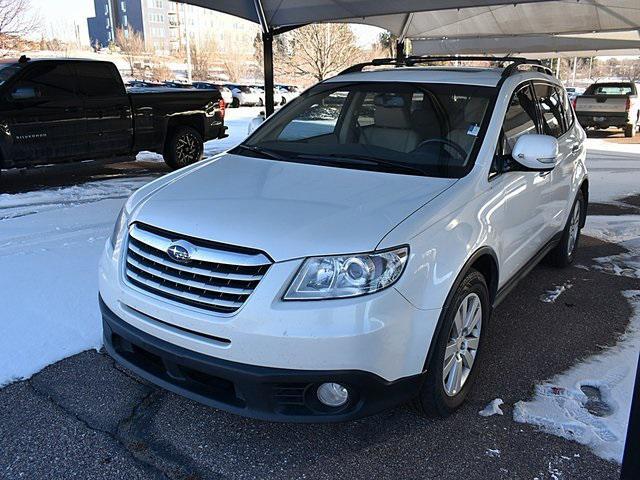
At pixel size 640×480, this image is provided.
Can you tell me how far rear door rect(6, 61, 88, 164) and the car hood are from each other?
5.74m

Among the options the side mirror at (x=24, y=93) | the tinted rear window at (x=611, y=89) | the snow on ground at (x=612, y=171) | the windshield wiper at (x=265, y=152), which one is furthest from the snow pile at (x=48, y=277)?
the tinted rear window at (x=611, y=89)

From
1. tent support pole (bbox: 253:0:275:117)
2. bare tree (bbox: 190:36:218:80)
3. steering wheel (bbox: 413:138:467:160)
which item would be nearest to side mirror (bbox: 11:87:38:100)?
tent support pole (bbox: 253:0:275:117)

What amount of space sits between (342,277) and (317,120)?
2126 millimetres

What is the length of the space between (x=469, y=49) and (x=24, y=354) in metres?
18.7

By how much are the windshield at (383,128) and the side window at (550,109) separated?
1.03 m

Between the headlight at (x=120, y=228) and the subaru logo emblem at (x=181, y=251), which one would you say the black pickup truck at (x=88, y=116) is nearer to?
the headlight at (x=120, y=228)

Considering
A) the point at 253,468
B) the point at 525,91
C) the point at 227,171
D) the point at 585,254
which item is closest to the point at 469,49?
the point at 585,254

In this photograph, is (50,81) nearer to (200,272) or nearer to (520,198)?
(200,272)

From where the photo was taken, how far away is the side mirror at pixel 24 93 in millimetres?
7973

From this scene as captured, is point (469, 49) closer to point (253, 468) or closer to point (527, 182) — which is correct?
point (527, 182)

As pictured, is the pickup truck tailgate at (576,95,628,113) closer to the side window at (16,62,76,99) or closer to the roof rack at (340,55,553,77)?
the roof rack at (340,55,553,77)

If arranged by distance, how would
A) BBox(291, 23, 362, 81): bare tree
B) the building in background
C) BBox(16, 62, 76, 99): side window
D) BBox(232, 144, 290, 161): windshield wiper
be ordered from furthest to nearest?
the building in background
BBox(291, 23, 362, 81): bare tree
BBox(16, 62, 76, 99): side window
BBox(232, 144, 290, 161): windshield wiper

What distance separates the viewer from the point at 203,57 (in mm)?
70562

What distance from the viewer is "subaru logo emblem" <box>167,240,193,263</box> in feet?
8.54
